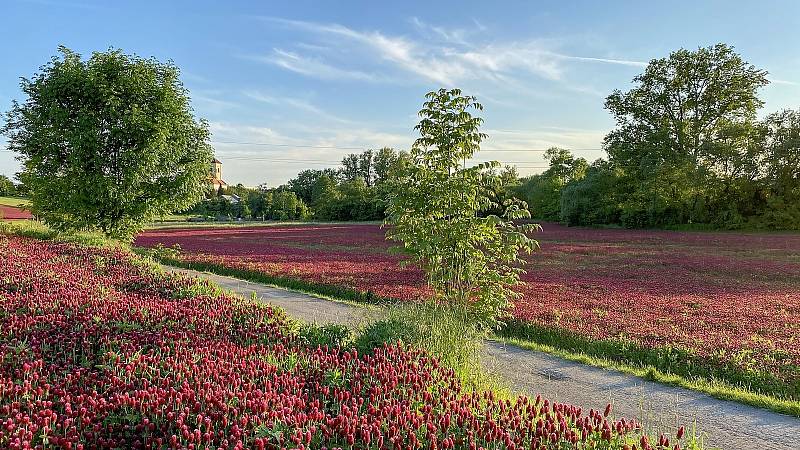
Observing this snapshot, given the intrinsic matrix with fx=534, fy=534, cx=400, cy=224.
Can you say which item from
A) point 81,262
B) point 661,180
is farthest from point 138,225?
point 661,180

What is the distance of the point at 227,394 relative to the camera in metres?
4.17

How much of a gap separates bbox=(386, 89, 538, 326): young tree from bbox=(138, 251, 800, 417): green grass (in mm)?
1486

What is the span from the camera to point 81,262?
11.7m

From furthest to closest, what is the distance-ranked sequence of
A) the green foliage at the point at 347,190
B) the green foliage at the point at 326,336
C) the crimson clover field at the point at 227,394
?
the green foliage at the point at 347,190
the green foliage at the point at 326,336
the crimson clover field at the point at 227,394

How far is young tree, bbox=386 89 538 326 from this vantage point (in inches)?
313

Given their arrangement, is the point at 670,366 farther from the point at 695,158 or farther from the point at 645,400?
the point at 695,158

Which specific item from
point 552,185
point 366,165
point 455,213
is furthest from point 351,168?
point 455,213

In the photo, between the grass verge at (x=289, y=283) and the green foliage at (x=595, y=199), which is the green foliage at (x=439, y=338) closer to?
the grass verge at (x=289, y=283)

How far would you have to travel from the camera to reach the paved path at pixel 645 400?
5.36 metres

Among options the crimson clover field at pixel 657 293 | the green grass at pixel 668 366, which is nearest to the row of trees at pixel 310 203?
the crimson clover field at pixel 657 293

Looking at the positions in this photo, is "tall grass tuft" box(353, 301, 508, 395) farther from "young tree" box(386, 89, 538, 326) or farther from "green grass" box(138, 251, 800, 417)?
"green grass" box(138, 251, 800, 417)

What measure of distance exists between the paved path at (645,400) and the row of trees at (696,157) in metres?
43.5

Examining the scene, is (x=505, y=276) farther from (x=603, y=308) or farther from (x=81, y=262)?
(x=81, y=262)

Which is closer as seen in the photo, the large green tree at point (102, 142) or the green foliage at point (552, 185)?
the large green tree at point (102, 142)
